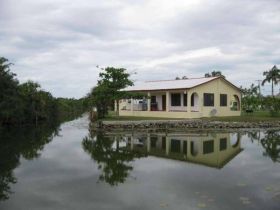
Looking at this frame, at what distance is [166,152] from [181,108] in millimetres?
19357

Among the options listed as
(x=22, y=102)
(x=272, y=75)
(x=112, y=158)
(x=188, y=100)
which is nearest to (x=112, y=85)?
(x=188, y=100)

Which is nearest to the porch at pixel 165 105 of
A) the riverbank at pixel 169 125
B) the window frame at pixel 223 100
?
the window frame at pixel 223 100

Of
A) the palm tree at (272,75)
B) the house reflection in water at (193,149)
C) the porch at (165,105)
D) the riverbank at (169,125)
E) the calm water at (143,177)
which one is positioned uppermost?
the palm tree at (272,75)

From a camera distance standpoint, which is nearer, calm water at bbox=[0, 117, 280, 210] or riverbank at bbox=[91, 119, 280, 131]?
calm water at bbox=[0, 117, 280, 210]

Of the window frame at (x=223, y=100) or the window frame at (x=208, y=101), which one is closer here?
the window frame at (x=208, y=101)

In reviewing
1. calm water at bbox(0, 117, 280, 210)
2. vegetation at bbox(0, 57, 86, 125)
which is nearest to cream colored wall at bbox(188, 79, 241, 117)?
vegetation at bbox(0, 57, 86, 125)

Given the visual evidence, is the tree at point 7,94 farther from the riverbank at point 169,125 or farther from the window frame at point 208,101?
the window frame at point 208,101

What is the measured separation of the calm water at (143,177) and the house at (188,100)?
1553 cm

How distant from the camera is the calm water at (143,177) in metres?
8.10

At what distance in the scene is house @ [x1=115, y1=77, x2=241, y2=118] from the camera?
33.8 meters

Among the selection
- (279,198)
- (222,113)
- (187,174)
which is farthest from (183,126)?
(279,198)

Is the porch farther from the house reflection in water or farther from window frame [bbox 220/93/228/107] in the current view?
the house reflection in water

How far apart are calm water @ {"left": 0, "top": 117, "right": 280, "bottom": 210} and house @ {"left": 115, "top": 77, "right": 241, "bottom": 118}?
15.5 meters

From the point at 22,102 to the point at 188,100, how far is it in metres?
17.6
